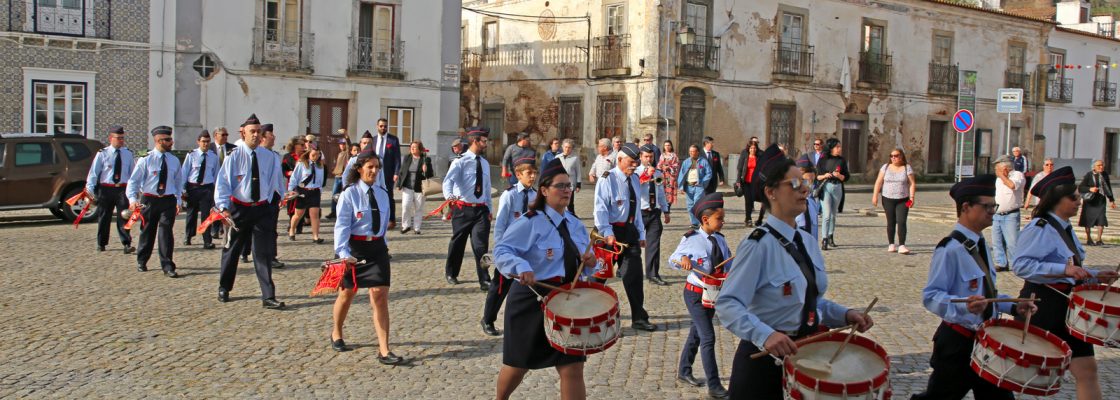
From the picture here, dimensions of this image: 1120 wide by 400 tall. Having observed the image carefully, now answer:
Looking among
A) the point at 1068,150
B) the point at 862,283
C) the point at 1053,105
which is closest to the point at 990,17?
the point at 1053,105

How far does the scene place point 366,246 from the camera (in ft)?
22.8

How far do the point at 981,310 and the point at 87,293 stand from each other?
8.27m

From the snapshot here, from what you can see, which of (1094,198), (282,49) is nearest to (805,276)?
(1094,198)

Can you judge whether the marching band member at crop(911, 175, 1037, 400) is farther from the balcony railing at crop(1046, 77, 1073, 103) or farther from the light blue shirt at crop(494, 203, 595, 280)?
the balcony railing at crop(1046, 77, 1073, 103)

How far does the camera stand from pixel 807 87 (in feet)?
103

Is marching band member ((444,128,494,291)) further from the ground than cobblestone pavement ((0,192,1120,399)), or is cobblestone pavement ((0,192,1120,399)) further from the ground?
marching band member ((444,128,494,291))

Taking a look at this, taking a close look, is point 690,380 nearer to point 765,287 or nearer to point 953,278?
point 953,278

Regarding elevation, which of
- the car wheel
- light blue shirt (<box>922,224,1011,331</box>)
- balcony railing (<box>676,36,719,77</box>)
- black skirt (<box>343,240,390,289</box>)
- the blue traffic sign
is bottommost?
the car wheel

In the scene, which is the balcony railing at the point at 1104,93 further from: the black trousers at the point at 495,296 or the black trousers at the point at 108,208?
the black trousers at the point at 495,296

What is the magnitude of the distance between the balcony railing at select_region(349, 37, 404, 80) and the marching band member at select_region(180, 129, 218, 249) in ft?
38.7

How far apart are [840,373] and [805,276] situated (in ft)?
1.41

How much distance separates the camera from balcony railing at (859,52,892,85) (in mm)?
32812

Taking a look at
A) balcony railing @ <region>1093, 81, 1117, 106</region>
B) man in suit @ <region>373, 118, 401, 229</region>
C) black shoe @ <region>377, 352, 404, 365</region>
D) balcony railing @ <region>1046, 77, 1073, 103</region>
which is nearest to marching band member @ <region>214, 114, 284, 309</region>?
black shoe @ <region>377, 352, 404, 365</region>

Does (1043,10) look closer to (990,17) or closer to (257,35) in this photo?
(990,17)
